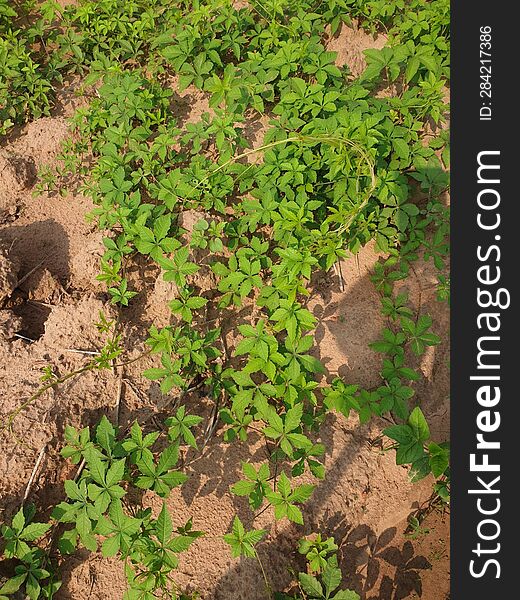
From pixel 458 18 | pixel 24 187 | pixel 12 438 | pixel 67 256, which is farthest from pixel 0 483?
pixel 458 18

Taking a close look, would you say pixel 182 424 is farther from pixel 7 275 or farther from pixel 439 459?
pixel 7 275

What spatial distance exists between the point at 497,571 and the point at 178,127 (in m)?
3.45

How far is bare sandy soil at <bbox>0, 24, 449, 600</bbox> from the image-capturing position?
2387mm

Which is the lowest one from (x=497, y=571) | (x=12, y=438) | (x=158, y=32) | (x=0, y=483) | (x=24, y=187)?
(x=497, y=571)

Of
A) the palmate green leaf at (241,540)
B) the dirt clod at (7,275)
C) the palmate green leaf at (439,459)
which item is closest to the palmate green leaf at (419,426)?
the palmate green leaf at (439,459)

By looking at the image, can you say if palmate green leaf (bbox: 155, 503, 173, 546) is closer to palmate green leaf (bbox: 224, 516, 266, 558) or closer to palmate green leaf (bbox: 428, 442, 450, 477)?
palmate green leaf (bbox: 224, 516, 266, 558)

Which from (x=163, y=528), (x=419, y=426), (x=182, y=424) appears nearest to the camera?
(x=163, y=528)

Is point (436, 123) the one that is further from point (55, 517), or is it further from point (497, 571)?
point (55, 517)

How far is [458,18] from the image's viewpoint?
278 centimetres

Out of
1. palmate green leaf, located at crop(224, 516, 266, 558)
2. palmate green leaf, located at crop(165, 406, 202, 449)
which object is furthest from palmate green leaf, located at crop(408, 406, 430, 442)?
palmate green leaf, located at crop(165, 406, 202, 449)

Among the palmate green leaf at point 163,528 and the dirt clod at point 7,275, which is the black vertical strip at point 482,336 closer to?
the palmate green leaf at point 163,528

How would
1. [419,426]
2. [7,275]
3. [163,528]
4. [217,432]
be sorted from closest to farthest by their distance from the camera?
[163,528] < [419,426] < [217,432] < [7,275]

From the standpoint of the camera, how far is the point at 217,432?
2701 millimetres

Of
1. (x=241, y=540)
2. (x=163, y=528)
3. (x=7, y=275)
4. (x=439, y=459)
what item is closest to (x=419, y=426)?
(x=439, y=459)
